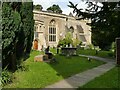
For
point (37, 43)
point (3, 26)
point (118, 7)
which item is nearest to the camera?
point (3, 26)

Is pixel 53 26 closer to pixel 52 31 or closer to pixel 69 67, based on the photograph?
pixel 52 31

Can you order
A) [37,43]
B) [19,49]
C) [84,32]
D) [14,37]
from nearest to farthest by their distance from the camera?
[14,37]
[19,49]
[37,43]
[84,32]

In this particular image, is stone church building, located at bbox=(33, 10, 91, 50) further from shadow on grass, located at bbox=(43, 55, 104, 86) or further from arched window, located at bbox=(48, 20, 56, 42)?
shadow on grass, located at bbox=(43, 55, 104, 86)

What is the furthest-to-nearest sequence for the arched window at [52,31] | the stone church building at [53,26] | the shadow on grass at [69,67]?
1. the arched window at [52,31]
2. the stone church building at [53,26]
3. the shadow on grass at [69,67]

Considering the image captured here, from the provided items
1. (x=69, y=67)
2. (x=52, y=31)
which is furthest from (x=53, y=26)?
(x=69, y=67)

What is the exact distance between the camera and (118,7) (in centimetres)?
1661

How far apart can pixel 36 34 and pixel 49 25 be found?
34.3 feet

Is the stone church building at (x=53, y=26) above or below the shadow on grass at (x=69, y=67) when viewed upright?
above

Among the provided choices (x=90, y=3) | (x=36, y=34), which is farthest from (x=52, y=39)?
(x=90, y=3)

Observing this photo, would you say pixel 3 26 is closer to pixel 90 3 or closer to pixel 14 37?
pixel 14 37

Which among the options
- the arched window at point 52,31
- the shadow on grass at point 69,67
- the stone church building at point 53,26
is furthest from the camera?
the arched window at point 52,31

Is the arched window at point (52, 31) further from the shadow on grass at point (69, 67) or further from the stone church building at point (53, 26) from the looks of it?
the shadow on grass at point (69, 67)

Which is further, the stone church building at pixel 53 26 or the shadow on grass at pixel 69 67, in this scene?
the stone church building at pixel 53 26

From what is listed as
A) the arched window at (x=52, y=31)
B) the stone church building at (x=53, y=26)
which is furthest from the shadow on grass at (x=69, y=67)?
the arched window at (x=52, y=31)
